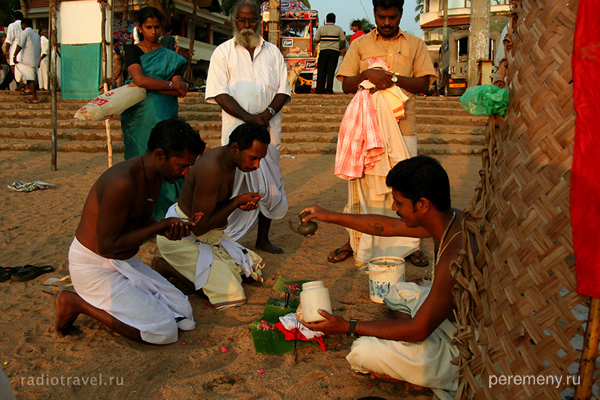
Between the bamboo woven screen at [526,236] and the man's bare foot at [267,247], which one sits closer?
the bamboo woven screen at [526,236]

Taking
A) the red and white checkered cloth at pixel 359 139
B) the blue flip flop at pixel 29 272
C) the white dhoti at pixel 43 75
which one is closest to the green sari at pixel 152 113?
the blue flip flop at pixel 29 272

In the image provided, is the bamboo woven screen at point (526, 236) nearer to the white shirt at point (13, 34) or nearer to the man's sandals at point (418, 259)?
the man's sandals at point (418, 259)

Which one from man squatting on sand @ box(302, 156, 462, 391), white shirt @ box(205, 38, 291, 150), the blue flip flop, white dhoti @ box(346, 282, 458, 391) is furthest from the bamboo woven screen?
the blue flip flop

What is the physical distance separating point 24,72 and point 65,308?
1047 centimetres

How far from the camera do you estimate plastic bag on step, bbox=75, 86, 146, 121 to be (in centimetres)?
440

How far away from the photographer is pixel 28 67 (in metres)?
11.3

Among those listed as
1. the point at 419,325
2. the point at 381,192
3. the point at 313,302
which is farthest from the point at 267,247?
the point at 419,325

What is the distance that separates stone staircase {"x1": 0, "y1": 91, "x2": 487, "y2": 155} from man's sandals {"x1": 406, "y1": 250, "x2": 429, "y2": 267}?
5.25 metres

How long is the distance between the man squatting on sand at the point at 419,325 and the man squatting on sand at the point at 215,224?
125 centimetres

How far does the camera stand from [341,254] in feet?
14.4

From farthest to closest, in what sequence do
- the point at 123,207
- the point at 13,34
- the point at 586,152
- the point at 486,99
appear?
1. the point at 13,34
2. the point at 123,207
3. the point at 486,99
4. the point at 586,152

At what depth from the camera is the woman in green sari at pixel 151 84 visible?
4652 millimetres

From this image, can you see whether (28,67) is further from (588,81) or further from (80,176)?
(588,81)

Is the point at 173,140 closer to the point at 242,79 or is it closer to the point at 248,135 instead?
the point at 248,135
